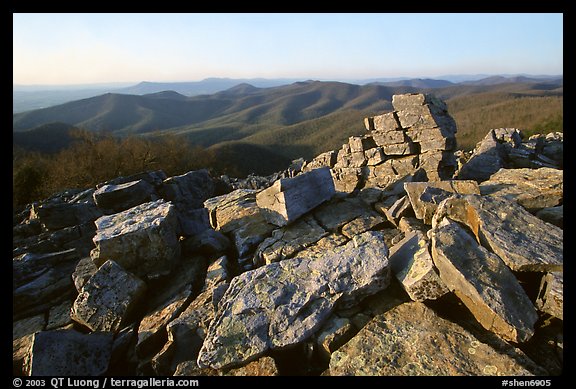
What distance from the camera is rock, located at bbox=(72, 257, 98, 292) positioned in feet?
27.9

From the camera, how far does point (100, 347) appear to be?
22.4ft

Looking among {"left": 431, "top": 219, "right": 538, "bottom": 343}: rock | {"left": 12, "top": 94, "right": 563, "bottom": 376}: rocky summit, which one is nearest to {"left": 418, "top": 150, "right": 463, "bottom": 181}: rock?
{"left": 12, "top": 94, "right": 563, "bottom": 376}: rocky summit

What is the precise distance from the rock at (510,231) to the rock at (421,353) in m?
1.78

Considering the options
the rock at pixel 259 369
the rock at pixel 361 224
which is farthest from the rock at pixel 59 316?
the rock at pixel 361 224

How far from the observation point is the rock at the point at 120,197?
11711mm

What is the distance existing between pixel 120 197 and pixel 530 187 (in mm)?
13520

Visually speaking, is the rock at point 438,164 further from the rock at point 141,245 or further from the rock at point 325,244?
the rock at point 141,245

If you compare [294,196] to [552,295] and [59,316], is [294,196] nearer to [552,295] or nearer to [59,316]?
[552,295]

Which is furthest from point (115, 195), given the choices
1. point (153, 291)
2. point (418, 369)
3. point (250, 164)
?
point (250, 164)

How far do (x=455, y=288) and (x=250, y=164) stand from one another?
85000mm

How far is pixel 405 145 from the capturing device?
60.3ft

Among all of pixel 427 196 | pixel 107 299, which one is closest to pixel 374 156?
pixel 427 196

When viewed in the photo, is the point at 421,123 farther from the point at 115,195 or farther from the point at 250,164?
the point at 250,164
